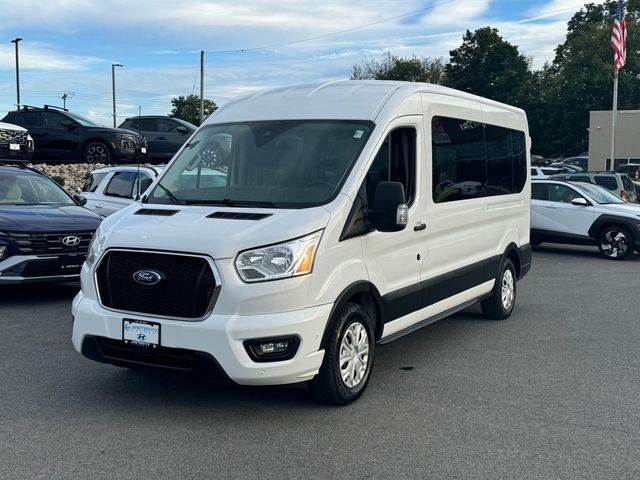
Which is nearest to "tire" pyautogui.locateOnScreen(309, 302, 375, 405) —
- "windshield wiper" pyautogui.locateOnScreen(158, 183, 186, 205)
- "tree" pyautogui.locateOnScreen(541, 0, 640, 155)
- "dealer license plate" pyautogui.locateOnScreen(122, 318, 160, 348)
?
"dealer license plate" pyautogui.locateOnScreen(122, 318, 160, 348)

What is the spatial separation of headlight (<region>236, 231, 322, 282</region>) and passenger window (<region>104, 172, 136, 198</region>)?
8667 millimetres

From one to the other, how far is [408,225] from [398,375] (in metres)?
1.25

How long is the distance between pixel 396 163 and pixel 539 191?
1132cm

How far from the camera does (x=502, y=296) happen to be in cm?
842

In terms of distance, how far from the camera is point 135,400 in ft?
17.3

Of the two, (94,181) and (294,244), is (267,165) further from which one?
(94,181)

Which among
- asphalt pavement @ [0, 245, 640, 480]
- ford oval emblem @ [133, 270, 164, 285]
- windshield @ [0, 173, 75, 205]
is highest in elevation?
windshield @ [0, 173, 75, 205]

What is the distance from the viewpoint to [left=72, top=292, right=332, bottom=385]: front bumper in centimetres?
458

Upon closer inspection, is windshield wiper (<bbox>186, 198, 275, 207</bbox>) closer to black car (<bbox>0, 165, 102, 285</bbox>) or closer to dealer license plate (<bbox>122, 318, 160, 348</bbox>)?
dealer license plate (<bbox>122, 318, 160, 348</bbox>)

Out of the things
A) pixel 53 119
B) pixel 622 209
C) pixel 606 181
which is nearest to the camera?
pixel 622 209

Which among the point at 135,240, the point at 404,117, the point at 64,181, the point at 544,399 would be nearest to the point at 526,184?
the point at 404,117

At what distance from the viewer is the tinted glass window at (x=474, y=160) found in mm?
6562

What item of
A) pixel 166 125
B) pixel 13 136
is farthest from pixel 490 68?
pixel 13 136

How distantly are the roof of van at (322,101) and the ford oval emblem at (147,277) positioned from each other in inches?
72.4
